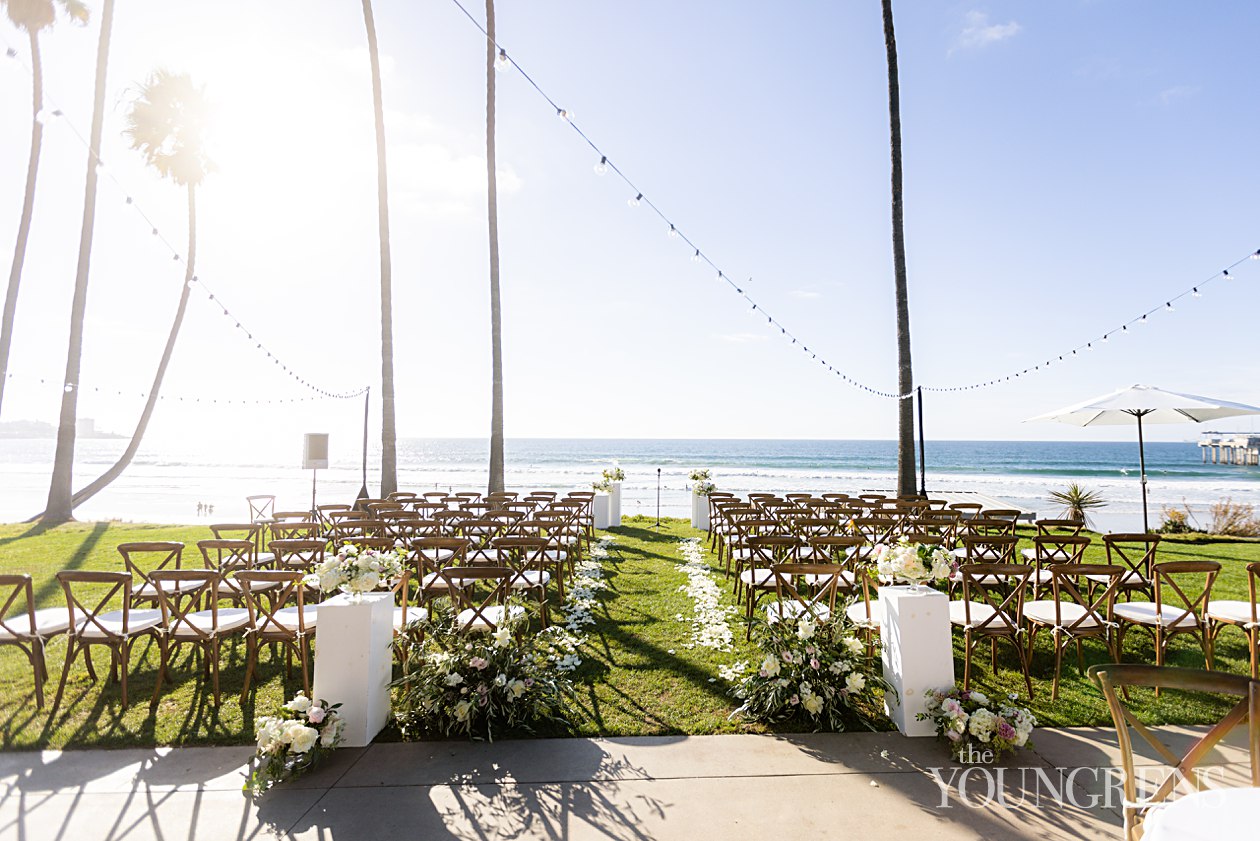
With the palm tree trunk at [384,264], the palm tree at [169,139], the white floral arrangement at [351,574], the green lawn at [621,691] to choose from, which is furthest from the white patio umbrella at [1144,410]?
the palm tree at [169,139]

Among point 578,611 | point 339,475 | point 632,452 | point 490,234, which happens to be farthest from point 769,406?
point 578,611

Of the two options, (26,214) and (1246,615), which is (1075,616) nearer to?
(1246,615)

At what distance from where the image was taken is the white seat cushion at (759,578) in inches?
224

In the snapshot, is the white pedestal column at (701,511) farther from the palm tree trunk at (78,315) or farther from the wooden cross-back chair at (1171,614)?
the palm tree trunk at (78,315)

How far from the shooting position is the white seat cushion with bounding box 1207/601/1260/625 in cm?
424

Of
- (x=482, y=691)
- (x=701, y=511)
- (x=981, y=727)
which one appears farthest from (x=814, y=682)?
(x=701, y=511)

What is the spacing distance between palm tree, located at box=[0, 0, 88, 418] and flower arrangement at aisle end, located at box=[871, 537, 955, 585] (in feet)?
62.3

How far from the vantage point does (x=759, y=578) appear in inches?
232

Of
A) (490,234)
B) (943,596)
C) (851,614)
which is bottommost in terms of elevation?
(851,614)

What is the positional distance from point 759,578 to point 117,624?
4.85 m

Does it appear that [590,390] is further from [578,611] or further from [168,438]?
[578,611]

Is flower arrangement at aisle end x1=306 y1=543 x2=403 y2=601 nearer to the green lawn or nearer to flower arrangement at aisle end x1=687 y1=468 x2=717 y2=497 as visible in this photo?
the green lawn

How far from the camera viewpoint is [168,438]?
276 ft

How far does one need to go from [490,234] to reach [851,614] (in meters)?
11.3
